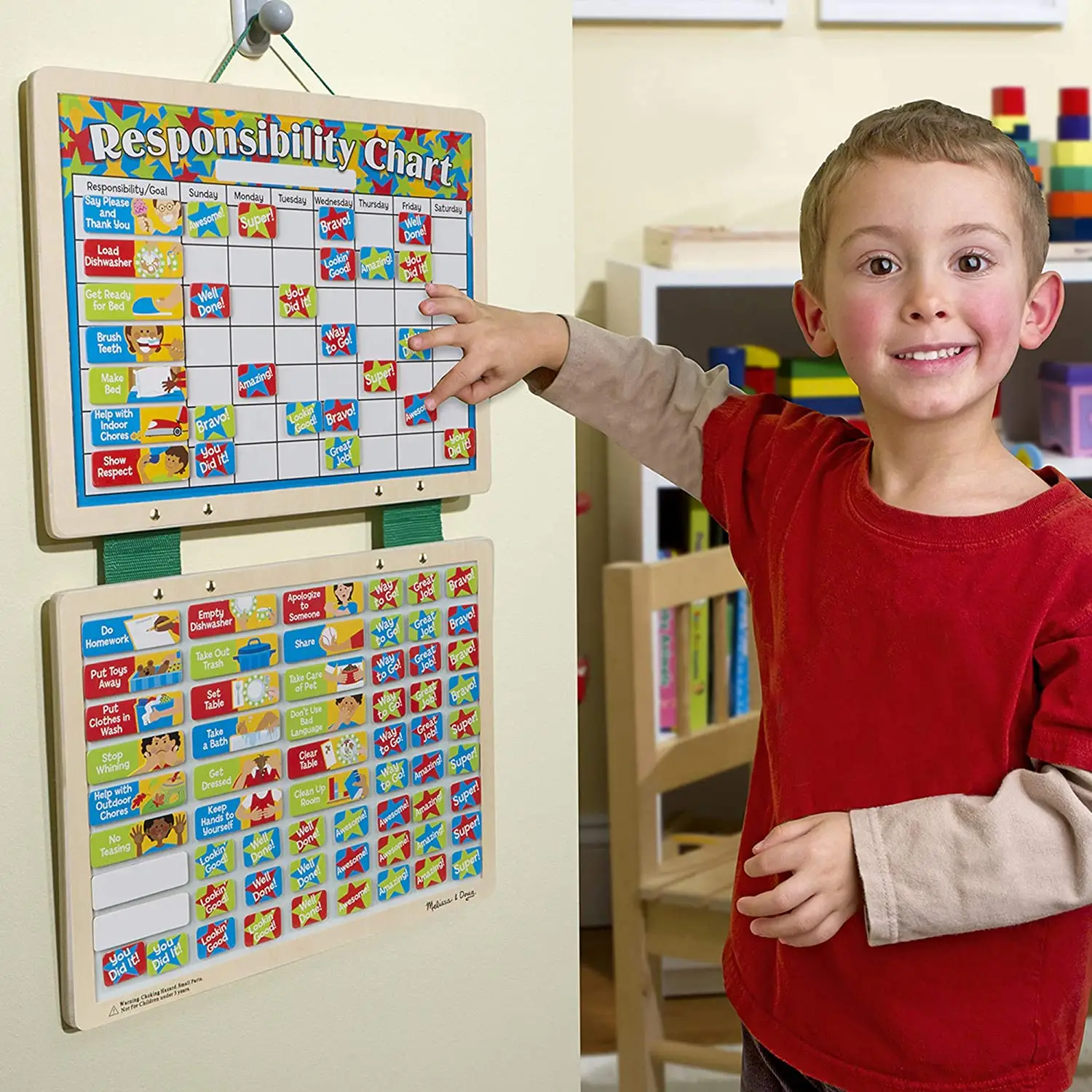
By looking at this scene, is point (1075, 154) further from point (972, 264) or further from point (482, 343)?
point (482, 343)

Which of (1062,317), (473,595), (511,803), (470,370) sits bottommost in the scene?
(511,803)

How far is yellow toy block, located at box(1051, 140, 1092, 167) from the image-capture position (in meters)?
1.94

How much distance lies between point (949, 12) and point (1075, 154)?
0.36m

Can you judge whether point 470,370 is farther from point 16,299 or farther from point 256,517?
point 16,299

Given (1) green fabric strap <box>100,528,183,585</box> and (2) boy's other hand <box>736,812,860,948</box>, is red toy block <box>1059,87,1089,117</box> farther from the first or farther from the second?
(1) green fabric strap <box>100,528,183,585</box>

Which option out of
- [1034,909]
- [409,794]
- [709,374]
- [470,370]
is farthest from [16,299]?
[1034,909]

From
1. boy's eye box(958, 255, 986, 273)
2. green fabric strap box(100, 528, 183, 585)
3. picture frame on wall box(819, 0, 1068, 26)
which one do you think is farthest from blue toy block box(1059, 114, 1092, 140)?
green fabric strap box(100, 528, 183, 585)

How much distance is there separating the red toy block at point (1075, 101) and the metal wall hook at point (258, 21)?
159 cm

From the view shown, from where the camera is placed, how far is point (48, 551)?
71 cm

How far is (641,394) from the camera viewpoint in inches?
38.4

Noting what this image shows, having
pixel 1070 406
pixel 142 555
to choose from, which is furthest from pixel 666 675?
pixel 142 555

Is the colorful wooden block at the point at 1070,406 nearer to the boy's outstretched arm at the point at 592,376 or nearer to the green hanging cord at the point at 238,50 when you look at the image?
the boy's outstretched arm at the point at 592,376

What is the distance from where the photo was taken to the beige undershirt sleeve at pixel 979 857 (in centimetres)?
76

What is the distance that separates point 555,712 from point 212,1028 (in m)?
0.32
